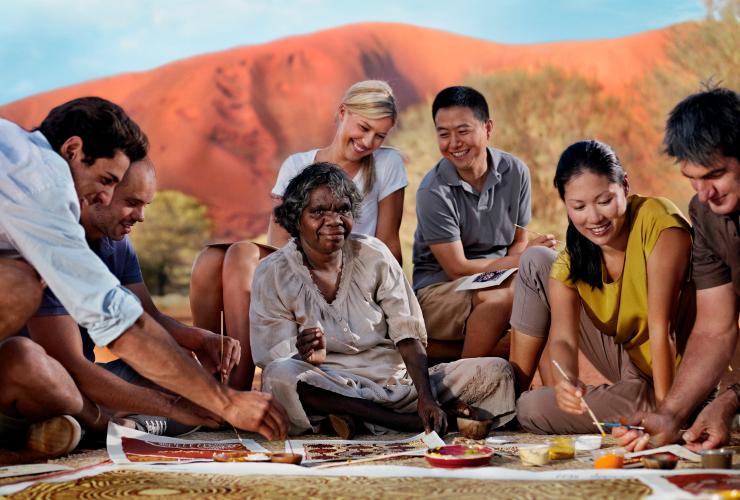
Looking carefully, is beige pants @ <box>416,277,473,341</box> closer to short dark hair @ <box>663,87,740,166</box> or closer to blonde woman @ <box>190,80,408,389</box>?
blonde woman @ <box>190,80,408,389</box>

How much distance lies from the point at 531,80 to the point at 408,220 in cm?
438

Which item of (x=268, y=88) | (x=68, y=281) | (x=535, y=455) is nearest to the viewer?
(x=68, y=281)

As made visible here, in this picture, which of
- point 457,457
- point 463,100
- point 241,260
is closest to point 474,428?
point 457,457

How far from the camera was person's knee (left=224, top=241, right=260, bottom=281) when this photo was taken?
19.5ft

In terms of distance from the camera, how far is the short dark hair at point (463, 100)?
21.3 ft

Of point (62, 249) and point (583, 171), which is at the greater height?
point (583, 171)

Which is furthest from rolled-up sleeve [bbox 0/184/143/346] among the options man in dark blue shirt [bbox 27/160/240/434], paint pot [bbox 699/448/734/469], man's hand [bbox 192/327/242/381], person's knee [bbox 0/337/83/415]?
paint pot [bbox 699/448/734/469]

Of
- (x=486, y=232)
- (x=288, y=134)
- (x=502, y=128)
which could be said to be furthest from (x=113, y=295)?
(x=288, y=134)

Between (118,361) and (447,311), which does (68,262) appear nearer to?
(118,361)

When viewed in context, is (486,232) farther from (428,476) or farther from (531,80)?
(531,80)

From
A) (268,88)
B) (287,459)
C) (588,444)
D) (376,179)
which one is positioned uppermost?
(268,88)

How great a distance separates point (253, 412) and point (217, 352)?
1476 millimetres

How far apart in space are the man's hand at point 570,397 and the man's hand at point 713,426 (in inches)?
20.7

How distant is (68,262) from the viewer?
356 centimetres
